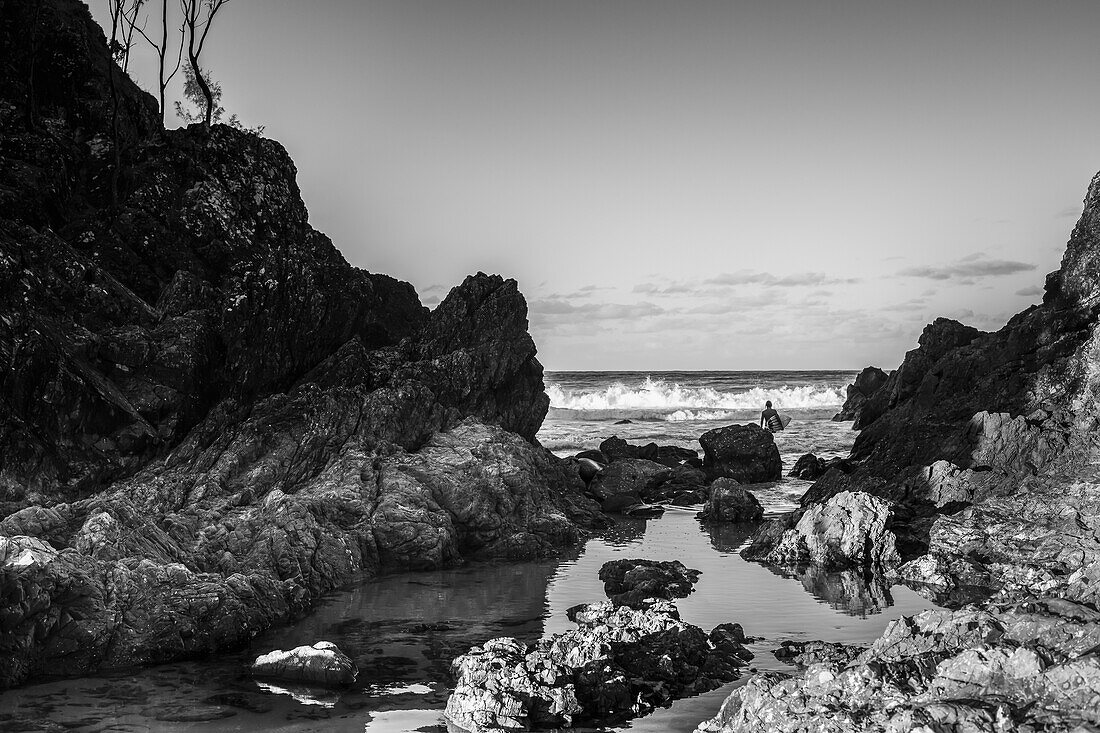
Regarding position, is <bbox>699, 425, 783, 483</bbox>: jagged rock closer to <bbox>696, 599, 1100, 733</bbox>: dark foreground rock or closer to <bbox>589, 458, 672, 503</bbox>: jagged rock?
<bbox>589, 458, 672, 503</bbox>: jagged rock

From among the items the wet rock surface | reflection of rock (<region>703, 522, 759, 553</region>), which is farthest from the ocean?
the wet rock surface

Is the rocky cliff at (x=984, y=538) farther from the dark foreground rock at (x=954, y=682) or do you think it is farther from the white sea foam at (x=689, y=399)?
the white sea foam at (x=689, y=399)

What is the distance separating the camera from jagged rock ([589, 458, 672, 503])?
24453 mm

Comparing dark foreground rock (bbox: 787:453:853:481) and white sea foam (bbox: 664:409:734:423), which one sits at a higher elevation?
white sea foam (bbox: 664:409:734:423)

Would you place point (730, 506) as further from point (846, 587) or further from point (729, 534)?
point (846, 587)

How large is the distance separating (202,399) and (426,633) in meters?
8.41

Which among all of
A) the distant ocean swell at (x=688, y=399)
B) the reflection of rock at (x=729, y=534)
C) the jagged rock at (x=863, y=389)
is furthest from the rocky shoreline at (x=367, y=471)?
the distant ocean swell at (x=688, y=399)

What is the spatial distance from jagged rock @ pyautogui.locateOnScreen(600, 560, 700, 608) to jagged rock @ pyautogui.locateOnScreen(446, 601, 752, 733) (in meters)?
2.06

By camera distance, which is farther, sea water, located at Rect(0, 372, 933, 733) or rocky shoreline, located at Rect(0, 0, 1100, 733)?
sea water, located at Rect(0, 372, 933, 733)

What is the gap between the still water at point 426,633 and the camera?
321 inches

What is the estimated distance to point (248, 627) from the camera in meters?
10.6

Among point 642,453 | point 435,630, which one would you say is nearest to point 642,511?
point 642,453

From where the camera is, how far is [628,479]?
2512 centimetres

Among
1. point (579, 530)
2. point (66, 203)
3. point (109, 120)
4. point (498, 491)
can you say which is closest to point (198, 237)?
point (66, 203)
